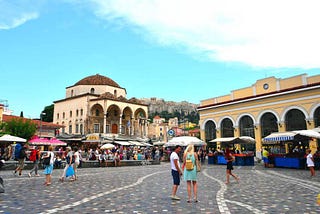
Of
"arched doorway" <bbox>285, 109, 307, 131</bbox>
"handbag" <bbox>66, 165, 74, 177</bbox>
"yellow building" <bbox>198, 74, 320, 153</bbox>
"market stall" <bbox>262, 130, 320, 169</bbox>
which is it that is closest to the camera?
"handbag" <bbox>66, 165, 74, 177</bbox>

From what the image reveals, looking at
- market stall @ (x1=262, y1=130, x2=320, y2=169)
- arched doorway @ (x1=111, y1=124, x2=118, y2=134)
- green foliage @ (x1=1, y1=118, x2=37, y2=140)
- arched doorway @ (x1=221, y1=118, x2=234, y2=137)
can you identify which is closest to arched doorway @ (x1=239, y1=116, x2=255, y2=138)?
arched doorway @ (x1=221, y1=118, x2=234, y2=137)

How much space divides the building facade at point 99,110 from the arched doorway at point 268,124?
24998 mm

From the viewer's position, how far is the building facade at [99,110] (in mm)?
46969

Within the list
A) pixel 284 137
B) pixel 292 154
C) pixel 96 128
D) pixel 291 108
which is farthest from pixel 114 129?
pixel 292 154

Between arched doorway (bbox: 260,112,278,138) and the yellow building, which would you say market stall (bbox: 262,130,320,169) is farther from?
arched doorway (bbox: 260,112,278,138)

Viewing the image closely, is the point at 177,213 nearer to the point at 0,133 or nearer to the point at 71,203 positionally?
the point at 71,203

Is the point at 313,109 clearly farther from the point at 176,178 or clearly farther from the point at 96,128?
the point at 96,128

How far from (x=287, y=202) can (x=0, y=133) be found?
29451 mm

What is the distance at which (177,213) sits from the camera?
582 centimetres

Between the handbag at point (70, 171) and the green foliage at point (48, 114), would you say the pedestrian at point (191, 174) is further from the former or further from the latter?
the green foliage at point (48, 114)

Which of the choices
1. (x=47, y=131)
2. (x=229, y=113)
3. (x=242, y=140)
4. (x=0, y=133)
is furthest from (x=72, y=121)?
(x=242, y=140)

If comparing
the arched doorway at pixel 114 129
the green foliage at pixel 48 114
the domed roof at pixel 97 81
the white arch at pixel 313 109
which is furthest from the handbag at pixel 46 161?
the green foliage at pixel 48 114

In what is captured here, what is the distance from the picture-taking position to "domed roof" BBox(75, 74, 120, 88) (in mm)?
52719

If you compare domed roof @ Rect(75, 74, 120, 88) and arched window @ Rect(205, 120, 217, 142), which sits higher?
domed roof @ Rect(75, 74, 120, 88)
